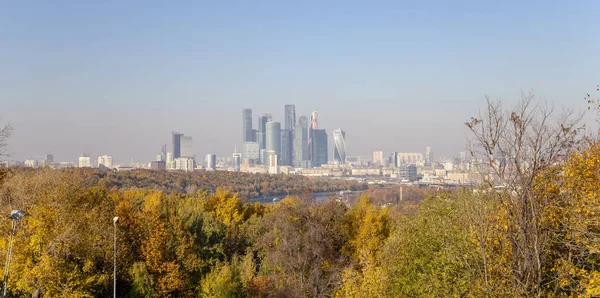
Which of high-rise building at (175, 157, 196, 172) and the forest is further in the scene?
high-rise building at (175, 157, 196, 172)

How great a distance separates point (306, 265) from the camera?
776 inches

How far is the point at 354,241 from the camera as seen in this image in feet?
73.6

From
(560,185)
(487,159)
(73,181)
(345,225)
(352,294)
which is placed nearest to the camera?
(487,159)

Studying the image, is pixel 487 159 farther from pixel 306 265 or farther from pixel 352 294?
pixel 306 265

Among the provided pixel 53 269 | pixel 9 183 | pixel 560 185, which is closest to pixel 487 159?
pixel 560 185

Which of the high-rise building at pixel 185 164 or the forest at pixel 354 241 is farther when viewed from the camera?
the high-rise building at pixel 185 164

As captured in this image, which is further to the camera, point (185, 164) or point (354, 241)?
point (185, 164)

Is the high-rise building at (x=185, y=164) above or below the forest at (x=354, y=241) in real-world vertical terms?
above

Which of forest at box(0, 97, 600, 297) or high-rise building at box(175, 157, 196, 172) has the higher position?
high-rise building at box(175, 157, 196, 172)

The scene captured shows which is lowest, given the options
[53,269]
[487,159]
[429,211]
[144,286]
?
[144,286]

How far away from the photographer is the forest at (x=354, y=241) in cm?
792

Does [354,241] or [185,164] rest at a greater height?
[185,164]

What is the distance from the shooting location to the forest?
312 inches

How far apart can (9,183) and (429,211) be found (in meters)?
12.2
